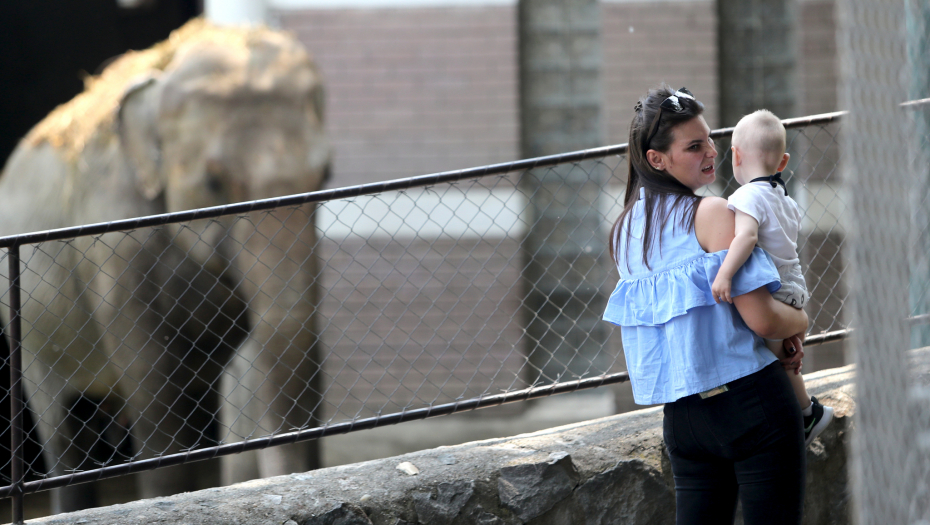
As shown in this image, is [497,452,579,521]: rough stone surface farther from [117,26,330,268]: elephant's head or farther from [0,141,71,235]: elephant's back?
[0,141,71,235]: elephant's back

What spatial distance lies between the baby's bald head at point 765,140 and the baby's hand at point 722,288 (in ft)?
1.03

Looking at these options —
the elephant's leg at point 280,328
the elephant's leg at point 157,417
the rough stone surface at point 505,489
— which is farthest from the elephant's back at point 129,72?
the rough stone surface at point 505,489

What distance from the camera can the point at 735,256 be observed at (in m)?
1.60

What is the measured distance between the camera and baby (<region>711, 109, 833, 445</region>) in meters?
1.61

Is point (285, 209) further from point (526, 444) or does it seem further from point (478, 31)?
point (478, 31)

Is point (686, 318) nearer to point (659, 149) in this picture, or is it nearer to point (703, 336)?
point (703, 336)

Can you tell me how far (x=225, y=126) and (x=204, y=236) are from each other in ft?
1.83

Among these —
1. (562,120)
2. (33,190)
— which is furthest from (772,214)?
(33,190)

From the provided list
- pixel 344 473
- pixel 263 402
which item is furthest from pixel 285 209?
pixel 344 473

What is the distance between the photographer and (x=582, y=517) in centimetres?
259

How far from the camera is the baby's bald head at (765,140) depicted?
177cm

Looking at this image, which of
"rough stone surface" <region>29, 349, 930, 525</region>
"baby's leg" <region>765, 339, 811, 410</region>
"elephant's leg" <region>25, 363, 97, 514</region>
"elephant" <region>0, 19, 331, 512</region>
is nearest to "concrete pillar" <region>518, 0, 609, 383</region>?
"elephant" <region>0, 19, 331, 512</region>

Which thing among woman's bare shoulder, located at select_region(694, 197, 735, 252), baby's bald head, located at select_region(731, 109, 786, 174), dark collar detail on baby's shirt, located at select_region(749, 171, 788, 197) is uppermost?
baby's bald head, located at select_region(731, 109, 786, 174)

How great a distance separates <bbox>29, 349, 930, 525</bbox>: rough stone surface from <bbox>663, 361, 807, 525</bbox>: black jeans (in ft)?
2.60
